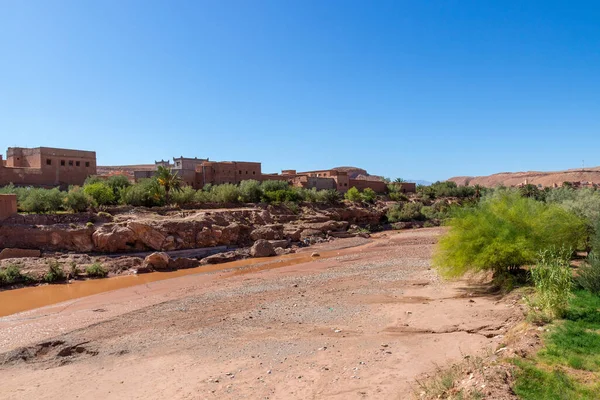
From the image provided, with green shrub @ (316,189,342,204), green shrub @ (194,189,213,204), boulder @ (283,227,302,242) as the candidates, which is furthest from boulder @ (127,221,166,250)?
green shrub @ (316,189,342,204)

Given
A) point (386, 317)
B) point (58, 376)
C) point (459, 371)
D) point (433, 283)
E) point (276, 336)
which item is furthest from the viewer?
point (433, 283)

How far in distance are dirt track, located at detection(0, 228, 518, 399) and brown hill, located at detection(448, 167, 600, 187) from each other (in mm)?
78882

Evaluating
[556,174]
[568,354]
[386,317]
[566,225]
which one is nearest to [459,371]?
[568,354]

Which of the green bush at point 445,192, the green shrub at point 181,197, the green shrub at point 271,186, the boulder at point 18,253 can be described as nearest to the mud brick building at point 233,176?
the green shrub at point 271,186

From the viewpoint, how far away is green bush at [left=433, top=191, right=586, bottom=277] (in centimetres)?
1252

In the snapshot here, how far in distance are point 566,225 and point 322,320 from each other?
9036 mm

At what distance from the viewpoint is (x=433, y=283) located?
15.4 metres

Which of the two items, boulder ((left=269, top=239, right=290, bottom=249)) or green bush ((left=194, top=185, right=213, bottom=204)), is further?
green bush ((left=194, top=185, right=213, bottom=204))

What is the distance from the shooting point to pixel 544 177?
102 meters

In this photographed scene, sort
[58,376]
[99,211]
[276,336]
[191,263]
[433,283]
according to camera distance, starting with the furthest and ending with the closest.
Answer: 1. [99,211]
2. [191,263]
3. [433,283]
4. [276,336]
5. [58,376]

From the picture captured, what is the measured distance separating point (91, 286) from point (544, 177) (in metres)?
108

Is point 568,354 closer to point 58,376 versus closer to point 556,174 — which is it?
point 58,376

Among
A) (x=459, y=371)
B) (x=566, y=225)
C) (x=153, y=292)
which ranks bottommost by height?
(x=153, y=292)

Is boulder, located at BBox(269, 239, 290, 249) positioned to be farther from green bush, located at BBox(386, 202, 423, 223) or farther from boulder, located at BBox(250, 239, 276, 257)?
green bush, located at BBox(386, 202, 423, 223)
